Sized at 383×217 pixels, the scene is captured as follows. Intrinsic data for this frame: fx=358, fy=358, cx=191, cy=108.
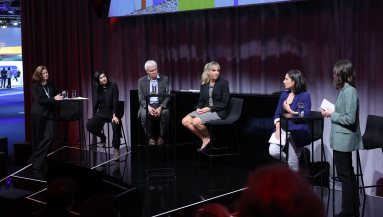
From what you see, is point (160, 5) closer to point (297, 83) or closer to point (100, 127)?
point (100, 127)

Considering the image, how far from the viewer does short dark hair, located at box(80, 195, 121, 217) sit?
155 centimetres

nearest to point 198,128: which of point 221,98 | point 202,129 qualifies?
point 202,129

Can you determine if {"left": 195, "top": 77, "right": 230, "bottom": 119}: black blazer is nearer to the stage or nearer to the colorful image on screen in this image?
the stage

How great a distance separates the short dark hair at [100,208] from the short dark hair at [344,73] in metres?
2.34

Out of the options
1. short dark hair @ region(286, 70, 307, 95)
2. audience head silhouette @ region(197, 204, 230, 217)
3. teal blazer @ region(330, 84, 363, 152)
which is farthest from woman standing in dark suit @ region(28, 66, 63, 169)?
audience head silhouette @ region(197, 204, 230, 217)

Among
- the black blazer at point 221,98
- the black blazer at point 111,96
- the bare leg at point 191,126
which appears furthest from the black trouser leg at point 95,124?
the black blazer at point 221,98

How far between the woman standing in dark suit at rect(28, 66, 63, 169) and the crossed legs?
6.23 feet

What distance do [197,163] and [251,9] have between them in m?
2.30

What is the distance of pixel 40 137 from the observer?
199 inches

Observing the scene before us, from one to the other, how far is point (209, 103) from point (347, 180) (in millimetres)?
2082

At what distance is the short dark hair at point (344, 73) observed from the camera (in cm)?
310

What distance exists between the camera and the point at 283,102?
12.9 feet

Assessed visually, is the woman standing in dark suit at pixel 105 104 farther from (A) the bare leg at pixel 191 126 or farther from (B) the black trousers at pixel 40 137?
(A) the bare leg at pixel 191 126

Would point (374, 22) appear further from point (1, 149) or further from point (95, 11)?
point (1, 149)
